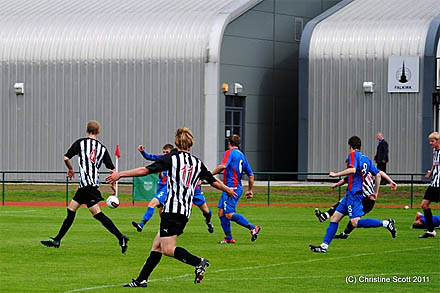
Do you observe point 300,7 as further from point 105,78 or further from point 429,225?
point 429,225

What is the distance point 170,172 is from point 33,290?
2.13 metres

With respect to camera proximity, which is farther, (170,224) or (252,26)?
(252,26)

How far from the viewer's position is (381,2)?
42.1 meters

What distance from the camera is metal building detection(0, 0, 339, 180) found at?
38.6 meters

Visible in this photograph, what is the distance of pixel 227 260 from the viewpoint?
1603 centimetres

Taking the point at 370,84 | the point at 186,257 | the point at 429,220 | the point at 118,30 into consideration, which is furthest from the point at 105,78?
the point at 186,257

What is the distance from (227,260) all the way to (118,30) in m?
→ 24.5

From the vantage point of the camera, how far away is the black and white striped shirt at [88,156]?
17172 mm

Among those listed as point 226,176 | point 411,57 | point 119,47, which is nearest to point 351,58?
point 411,57

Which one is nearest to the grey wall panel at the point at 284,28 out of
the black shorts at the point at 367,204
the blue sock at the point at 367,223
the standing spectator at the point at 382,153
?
the standing spectator at the point at 382,153

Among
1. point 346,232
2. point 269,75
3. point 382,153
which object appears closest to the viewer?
point 346,232

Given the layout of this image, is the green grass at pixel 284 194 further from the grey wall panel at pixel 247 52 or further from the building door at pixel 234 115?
the grey wall panel at pixel 247 52

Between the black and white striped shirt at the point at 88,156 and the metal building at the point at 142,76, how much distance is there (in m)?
21.1

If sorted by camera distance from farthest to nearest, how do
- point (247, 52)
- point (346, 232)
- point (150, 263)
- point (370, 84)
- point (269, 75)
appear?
point (269, 75) → point (247, 52) → point (370, 84) → point (346, 232) → point (150, 263)
